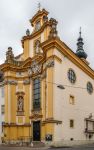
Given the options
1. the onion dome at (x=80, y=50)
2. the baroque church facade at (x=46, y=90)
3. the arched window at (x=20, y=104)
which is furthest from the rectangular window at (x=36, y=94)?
the onion dome at (x=80, y=50)

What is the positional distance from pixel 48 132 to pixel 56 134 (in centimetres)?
98

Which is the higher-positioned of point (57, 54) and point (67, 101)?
point (57, 54)

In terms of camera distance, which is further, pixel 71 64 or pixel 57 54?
pixel 71 64

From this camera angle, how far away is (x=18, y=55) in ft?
168

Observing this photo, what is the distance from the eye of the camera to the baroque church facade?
40.1m

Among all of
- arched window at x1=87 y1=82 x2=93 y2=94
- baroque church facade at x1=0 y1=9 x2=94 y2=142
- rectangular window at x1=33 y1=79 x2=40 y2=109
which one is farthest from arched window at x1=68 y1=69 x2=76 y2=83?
arched window at x1=87 y1=82 x2=93 y2=94

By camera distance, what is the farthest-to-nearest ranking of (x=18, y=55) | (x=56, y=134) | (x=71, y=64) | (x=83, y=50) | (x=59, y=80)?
(x=83, y=50)
(x=18, y=55)
(x=71, y=64)
(x=59, y=80)
(x=56, y=134)

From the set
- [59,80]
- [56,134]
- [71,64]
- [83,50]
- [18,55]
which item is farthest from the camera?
[83,50]

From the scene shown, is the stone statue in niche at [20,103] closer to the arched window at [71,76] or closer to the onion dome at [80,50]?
the arched window at [71,76]

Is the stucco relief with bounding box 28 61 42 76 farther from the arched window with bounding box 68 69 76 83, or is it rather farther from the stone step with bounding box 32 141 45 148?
the stone step with bounding box 32 141 45 148

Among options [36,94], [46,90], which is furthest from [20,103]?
[46,90]

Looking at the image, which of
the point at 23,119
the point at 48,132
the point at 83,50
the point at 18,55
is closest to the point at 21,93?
the point at 23,119

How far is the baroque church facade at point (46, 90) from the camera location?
132ft

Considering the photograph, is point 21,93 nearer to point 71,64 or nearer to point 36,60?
point 36,60
